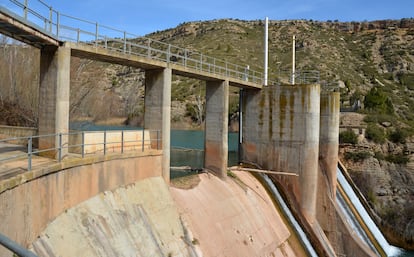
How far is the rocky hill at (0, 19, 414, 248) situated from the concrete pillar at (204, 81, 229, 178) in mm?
10441

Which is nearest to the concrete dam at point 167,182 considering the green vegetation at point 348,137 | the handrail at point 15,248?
the handrail at point 15,248

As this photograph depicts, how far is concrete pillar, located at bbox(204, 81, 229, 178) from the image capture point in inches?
683

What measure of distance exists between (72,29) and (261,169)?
12.8 m

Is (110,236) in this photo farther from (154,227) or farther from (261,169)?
(261,169)

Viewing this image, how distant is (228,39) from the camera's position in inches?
3270

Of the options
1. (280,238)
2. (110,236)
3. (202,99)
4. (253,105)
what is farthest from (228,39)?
(110,236)

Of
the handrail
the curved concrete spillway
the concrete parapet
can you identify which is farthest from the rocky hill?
the handrail

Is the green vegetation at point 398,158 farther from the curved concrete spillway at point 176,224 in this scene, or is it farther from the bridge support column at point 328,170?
the curved concrete spillway at point 176,224

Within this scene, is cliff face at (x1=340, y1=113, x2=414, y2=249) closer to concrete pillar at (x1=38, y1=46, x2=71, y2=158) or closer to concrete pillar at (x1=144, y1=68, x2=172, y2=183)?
concrete pillar at (x1=144, y1=68, x2=172, y2=183)

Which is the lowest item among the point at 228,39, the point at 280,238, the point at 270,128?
the point at 280,238

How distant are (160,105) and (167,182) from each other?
9.03 feet

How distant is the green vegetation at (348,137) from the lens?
29159 millimetres

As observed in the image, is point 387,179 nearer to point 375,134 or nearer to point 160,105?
point 375,134

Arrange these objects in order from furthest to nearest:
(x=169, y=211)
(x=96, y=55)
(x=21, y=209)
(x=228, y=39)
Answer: (x=228, y=39) → (x=169, y=211) → (x=96, y=55) → (x=21, y=209)
